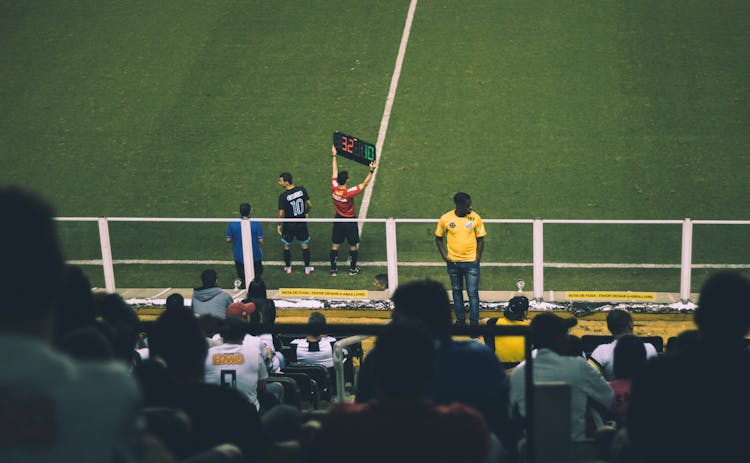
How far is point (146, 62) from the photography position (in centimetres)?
2503

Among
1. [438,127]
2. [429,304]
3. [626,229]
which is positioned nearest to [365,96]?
[438,127]

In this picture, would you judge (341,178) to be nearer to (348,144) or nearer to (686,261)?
(348,144)

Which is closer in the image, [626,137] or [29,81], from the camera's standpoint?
[626,137]

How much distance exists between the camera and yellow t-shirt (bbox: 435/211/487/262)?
12438 millimetres

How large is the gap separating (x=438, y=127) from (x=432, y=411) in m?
19.2

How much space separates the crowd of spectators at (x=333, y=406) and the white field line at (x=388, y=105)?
12.7 m

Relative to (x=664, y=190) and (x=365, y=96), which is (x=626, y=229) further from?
(x=365, y=96)

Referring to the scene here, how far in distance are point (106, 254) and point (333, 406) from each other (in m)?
11.5

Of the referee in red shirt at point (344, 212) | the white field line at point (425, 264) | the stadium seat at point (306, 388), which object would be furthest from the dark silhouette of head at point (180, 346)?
the white field line at point (425, 264)

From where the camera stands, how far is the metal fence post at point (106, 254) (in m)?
14.2

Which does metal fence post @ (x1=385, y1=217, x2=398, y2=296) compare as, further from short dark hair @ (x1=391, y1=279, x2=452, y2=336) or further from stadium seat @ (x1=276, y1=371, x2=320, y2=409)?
short dark hair @ (x1=391, y1=279, x2=452, y2=336)

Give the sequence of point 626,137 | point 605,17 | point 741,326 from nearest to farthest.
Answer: point 741,326
point 626,137
point 605,17

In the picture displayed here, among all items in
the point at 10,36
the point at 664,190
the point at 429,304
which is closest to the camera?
the point at 429,304

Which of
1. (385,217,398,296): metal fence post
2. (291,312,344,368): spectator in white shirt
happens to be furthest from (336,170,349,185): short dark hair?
(291,312,344,368): spectator in white shirt
